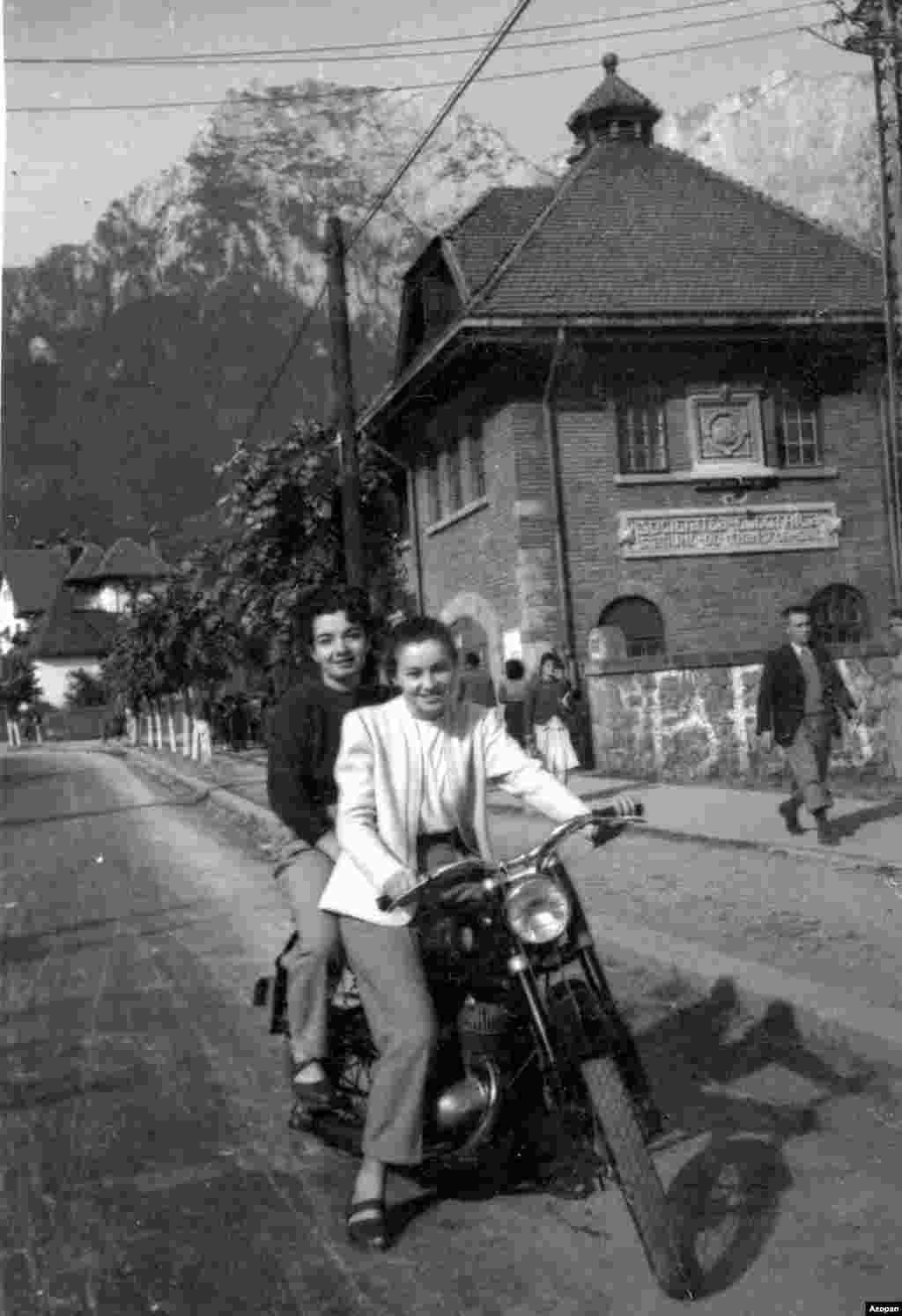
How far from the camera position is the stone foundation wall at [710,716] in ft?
A: 37.9

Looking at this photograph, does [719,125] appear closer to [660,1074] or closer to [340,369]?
[660,1074]

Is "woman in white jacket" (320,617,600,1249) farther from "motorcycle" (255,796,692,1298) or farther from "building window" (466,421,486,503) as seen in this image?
"building window" (466,421,486,503)

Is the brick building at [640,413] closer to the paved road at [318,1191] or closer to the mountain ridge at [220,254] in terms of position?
the mountain ridge at [220,254]

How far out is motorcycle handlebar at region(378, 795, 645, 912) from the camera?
11.5ft

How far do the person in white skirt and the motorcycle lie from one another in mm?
10866

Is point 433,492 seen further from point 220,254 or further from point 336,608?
point 336,608

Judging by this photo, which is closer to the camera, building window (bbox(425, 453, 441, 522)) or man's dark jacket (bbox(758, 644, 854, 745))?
man's dark jacket (bbox(758, 644, 854, 745))

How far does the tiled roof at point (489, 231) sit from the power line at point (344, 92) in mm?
10418

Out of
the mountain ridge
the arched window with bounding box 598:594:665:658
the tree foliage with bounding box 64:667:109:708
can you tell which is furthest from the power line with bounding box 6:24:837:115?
the tree foliage with bounding box 64:667:109:708

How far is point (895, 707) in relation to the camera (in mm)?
10617

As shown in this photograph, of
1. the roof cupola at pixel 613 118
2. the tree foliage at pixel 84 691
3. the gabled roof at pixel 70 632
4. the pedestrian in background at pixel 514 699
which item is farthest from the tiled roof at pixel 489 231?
the tree foliage at pixel 84 691

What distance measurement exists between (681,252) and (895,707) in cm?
376

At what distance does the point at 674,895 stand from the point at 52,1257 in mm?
5559

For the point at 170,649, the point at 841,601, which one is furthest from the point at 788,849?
the point at 170,649
